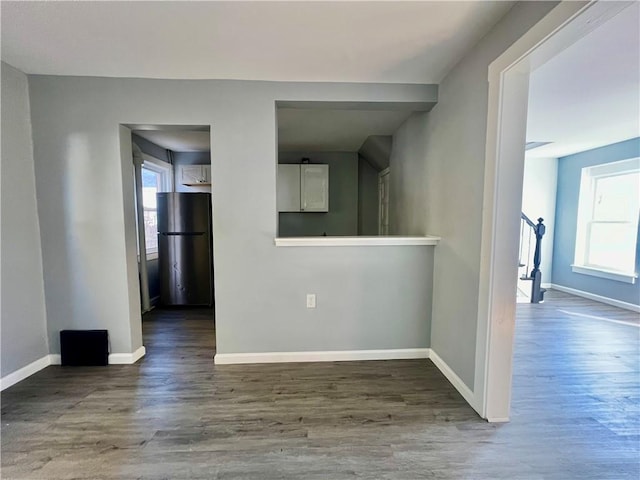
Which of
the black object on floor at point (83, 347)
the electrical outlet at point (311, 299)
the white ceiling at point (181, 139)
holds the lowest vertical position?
the black object on floor at point (83, 347)

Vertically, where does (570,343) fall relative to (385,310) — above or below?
below

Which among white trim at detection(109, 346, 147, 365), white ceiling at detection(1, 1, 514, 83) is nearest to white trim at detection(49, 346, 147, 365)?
white trim at detection(109, 346, 147, 365)

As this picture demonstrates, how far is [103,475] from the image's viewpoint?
1387mm

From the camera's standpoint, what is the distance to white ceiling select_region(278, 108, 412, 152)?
10.1ft

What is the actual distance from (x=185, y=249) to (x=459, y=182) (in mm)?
3495

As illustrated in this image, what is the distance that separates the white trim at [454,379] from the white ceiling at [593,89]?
2.28 metres

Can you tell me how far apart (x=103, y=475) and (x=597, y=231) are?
20.9 ft

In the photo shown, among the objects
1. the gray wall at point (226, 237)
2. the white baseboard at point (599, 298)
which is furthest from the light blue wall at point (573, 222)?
the gray wall at point (226, 237)

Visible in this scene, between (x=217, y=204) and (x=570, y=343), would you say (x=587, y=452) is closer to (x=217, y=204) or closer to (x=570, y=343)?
(x=570, y=343)

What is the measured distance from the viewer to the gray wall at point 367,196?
4980mm

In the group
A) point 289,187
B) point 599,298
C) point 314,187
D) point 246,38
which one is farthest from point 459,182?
point 599,298

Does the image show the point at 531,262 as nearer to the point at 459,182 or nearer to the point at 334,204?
the point at 334,204

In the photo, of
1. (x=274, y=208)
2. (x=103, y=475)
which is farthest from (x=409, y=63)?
(x=103, y=475)

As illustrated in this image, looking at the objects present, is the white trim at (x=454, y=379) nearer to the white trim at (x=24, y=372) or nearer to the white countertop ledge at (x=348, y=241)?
the white countertop ledge at (x=348, y=241)
